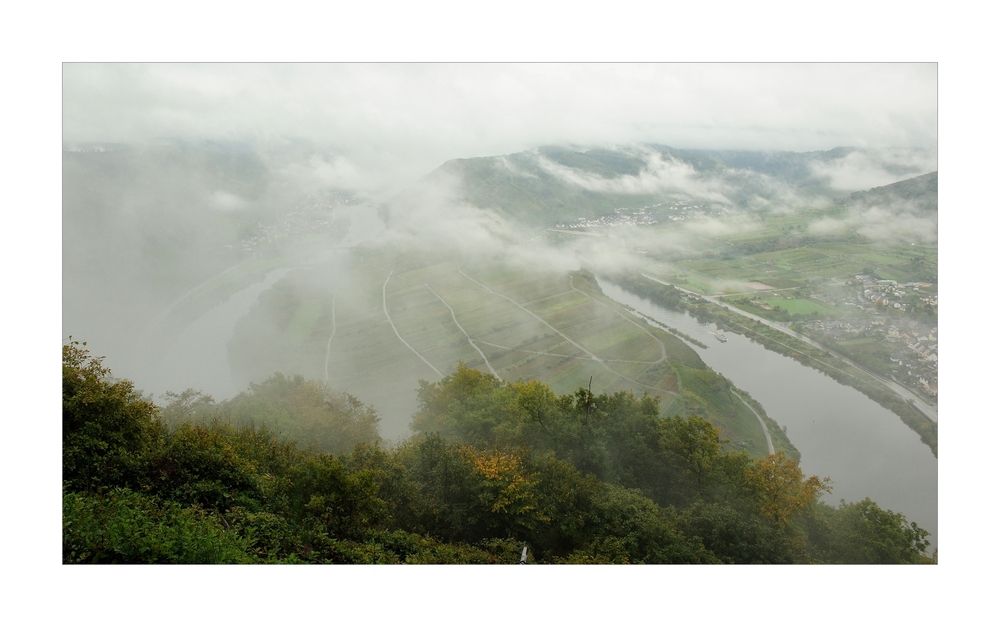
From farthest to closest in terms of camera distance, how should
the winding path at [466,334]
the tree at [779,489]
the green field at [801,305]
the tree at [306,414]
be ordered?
1. the winding path at [466,334]
2. the green field at [801,305]
3. the tree at [306,414]
4. the tree at [779,489]

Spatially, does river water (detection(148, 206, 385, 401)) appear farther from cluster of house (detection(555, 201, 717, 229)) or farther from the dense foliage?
cluster of house (detection(555, 201, 717, 229))

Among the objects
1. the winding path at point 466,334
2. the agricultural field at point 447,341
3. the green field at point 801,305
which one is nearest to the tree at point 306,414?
the agricultural field at point 447,341

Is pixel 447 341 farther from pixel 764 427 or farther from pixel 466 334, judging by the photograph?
pixel 764 427

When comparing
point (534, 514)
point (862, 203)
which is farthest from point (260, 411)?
point (862, 203)

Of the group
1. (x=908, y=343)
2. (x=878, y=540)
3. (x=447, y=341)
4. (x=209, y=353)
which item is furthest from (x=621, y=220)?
(x=209, y=353)

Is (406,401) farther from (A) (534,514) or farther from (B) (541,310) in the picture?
(A) (534,514)

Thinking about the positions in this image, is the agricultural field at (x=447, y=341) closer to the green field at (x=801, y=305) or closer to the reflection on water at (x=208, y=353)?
the reflection on water at (x=208, y=353)
